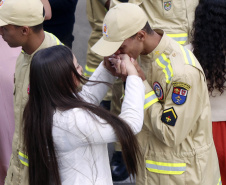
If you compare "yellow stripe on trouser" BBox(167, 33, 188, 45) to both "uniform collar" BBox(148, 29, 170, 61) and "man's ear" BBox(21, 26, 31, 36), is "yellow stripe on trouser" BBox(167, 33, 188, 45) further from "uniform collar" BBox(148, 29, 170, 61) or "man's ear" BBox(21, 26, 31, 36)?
"man's ear" BBox(21, 26, 31, 36)

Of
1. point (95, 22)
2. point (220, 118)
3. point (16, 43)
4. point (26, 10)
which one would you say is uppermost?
point (26, 10)

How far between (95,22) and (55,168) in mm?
2533

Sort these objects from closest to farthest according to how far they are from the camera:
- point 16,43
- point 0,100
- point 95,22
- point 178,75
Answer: point 178,75, point 16,43, point 0,100, point 95,22

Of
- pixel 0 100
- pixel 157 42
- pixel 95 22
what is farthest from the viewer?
pixel 95 22

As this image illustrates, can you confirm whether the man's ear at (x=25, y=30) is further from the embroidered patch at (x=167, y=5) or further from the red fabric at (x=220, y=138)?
the red fabric at (x=220, y=138)

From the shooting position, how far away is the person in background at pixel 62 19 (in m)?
4.52

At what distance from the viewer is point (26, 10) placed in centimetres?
284

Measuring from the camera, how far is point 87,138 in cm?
226

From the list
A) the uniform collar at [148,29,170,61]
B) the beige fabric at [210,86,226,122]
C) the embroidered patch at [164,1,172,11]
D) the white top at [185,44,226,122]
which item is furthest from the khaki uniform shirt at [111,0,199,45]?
the uniform collar at [148,29,170,61]

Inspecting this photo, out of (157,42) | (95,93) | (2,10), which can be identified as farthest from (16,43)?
(157,42)

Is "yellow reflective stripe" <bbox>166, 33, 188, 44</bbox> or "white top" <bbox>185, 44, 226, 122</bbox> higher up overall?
"yellow reflective stripe" <bbox>166, 33, 188, 44</bbox>

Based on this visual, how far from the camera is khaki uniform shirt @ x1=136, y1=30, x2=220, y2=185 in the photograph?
2.58 metres

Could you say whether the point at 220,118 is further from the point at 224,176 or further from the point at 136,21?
the point at 136,21

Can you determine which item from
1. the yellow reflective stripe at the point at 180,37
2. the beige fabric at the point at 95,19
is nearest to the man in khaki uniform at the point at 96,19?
the beige fabric at the point at 95,19
